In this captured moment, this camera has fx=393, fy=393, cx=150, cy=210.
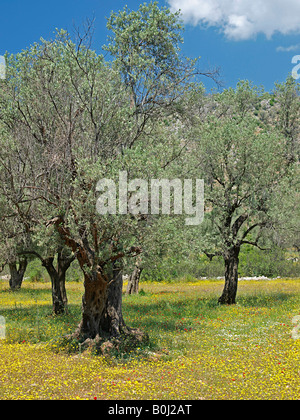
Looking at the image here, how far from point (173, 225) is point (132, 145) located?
424 cm

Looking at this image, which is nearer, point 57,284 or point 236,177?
point 57,284

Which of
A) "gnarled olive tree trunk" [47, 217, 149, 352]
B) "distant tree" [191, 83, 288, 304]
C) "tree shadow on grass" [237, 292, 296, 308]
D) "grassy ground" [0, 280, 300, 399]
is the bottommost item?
"tree shadow on grass" [237, 292, 296, 308]

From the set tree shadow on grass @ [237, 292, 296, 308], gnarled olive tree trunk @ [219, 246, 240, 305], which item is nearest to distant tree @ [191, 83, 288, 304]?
gnarled olive tree trunk @ [219, 246, 240, 305]

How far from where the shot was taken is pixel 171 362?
1252 cm

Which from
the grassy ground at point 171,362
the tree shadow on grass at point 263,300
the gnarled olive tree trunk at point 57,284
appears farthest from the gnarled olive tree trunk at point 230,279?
the gnarled olive tree trunk at point 57,284

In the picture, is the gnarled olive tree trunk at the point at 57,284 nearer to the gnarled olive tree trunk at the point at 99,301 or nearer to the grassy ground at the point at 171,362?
the grassy ground at the point at 171,362

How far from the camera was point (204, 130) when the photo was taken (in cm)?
2467

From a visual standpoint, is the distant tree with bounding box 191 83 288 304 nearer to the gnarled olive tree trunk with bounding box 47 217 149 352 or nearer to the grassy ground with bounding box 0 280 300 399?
the grassy ground with bounding box 0 280 300 399

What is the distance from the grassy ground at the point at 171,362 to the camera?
9.70 m

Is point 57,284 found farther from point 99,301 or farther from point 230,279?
point 230,279

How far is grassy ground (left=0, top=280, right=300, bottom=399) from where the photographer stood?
31.8ft

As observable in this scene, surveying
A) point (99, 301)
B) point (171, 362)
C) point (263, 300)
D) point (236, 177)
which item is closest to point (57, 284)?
point (99, 301)

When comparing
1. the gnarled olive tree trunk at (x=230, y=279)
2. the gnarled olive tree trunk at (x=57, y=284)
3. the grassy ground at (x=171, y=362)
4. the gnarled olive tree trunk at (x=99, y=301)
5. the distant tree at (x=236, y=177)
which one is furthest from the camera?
the gnarled olive tree trunk at (x=230, y=279)

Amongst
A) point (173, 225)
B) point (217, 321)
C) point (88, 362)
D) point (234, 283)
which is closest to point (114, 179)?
point (173, 225)
